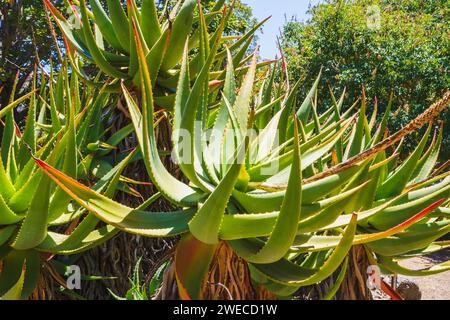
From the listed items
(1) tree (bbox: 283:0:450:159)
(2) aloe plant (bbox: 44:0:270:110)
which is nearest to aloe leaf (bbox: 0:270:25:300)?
(2) aloe plant (bbox: 44:0:270:110)

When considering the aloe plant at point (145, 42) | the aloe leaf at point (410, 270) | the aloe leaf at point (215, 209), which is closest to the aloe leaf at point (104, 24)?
the aloe plant at point (145, 42)

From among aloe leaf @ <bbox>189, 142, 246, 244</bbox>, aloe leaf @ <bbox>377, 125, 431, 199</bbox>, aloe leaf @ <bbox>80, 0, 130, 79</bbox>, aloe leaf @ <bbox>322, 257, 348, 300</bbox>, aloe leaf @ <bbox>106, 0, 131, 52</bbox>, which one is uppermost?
aloe leaf @ <bbox>106, 0, 131, 52</bbox>

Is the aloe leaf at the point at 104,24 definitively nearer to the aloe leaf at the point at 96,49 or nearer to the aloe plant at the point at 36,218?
the aloe leaf at the point at 96,49

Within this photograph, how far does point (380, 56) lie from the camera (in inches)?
368

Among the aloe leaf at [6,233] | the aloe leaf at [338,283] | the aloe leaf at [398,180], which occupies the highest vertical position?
the aloe leaf at [398,180]

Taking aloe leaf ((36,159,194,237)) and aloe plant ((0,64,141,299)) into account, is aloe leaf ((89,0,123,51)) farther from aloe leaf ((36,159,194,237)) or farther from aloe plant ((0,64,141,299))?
aloe leaf ((36,159,194,237))

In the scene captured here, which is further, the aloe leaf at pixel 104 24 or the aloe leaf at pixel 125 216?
the aloe leaf at pixel 104 24

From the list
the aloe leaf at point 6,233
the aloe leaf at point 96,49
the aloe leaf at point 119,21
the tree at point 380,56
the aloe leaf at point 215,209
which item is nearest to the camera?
the aloe leaf at point 215,209

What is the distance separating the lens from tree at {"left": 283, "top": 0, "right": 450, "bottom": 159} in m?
9.05

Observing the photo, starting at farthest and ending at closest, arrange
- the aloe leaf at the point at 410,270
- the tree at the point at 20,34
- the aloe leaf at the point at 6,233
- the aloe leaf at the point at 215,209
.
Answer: the tree at the point at 20,34 → the aloe leaf at the point at 410,270 → the aloe leaf at the point at 6,233 → the aloe leaf at the point at 215,209

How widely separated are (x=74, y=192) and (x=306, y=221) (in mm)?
560

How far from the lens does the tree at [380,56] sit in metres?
9.05

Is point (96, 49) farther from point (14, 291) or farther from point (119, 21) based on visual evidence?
point (14, 291)
